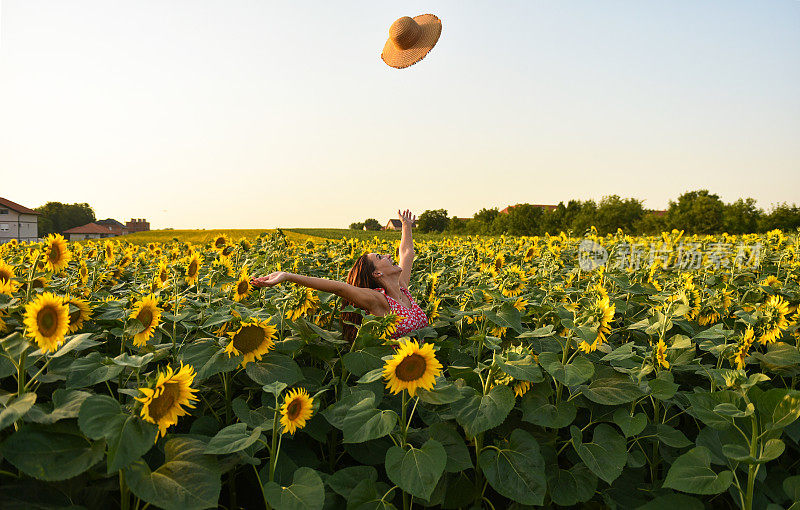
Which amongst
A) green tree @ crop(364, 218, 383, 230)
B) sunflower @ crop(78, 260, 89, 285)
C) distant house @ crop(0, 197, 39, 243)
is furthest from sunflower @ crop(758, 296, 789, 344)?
green tree @ crop(364, 218, 383, 230)

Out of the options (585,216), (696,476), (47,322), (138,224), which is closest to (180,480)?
(47,322)

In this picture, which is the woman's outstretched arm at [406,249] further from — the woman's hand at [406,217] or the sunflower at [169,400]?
the sunflower at [169,400]

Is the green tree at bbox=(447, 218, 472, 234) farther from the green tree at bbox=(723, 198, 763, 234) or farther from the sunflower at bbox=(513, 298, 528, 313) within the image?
the sunflower at bbox=(513, 298, 528, 313)

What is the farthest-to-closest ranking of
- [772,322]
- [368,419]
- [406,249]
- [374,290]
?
1. [406,249]
2. [374,290]
3. [772,322]
4. [368,419]

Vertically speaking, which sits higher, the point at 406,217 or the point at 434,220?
the point at 434,220

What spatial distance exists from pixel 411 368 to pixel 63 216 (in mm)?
114728

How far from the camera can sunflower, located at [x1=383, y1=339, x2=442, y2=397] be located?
1.70 metres

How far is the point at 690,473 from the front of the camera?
1656 mm

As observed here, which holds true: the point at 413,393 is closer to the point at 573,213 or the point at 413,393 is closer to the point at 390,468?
the point at 390,468

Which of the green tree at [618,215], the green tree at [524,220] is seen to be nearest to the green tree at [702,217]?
the green tree at [618,215]

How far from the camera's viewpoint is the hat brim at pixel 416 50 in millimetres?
6221

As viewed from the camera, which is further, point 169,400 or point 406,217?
point 406,217

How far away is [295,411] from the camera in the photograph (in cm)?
175

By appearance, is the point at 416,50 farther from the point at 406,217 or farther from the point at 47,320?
the point at 47,320
